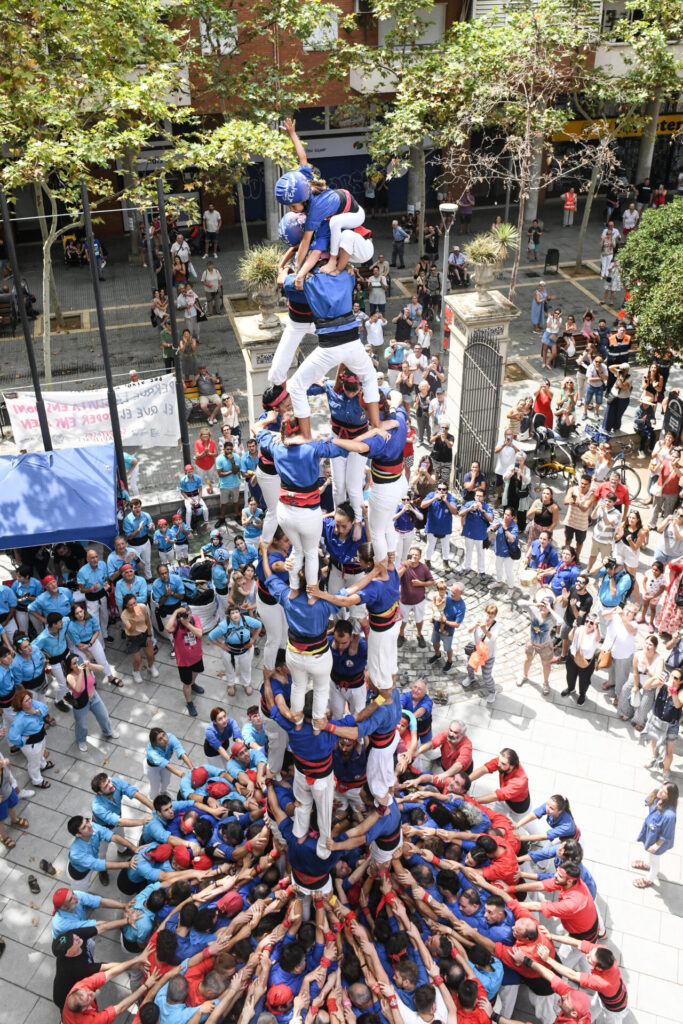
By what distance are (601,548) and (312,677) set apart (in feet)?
26.5

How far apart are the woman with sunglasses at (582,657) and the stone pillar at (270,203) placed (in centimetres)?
1887

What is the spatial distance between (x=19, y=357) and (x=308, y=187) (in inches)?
687

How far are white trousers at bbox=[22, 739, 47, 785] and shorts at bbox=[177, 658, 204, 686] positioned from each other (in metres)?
1.99

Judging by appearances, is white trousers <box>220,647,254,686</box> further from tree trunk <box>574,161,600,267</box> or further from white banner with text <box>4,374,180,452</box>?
tree trunk <box>574,161,600,267</box>

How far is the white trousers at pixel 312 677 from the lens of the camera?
8.80 metres

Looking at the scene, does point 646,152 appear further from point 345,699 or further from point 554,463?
point 345,699

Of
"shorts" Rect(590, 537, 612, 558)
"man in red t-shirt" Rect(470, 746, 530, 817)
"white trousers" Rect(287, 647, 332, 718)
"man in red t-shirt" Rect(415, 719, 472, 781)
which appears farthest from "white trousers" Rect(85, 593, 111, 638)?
"shorts" Rect(590, 537, 612, 558)

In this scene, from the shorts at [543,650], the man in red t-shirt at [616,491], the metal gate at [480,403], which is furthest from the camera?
the metal gate at [480,403]

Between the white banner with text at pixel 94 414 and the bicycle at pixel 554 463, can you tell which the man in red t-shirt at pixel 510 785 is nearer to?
the bicycle at pixel 554 463

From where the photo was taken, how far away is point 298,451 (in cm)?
833

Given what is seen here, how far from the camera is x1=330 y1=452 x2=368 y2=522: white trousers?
9211 millimetres

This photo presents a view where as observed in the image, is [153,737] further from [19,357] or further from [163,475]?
[19,357]

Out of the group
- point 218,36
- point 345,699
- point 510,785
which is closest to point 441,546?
point 510,785

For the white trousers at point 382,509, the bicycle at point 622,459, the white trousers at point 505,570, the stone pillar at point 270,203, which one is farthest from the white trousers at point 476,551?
the stone pillar at point 270,203
